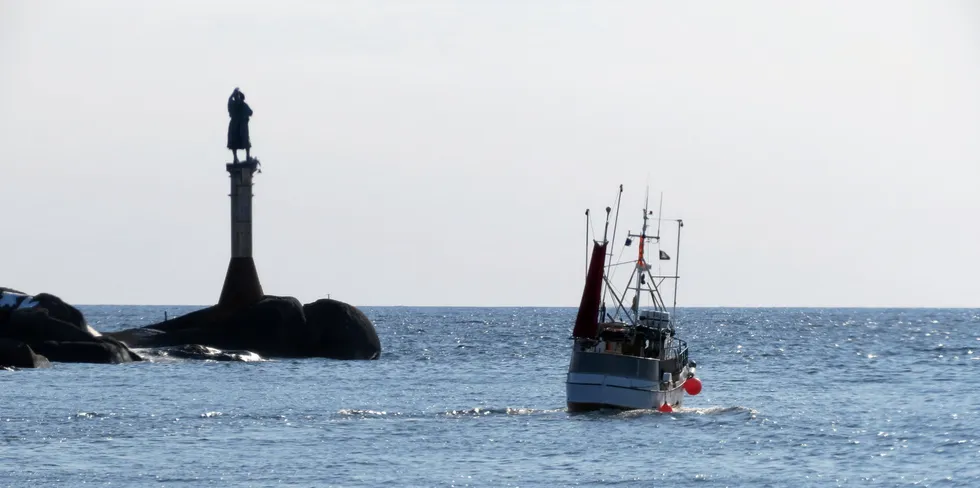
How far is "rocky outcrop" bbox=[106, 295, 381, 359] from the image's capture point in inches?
2886

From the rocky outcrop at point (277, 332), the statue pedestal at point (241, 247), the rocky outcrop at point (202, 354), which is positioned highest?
the statue pedestal at point (241, 247)

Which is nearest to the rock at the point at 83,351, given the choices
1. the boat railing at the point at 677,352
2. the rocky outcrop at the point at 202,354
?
the rocky outcrop at the point at 202,354

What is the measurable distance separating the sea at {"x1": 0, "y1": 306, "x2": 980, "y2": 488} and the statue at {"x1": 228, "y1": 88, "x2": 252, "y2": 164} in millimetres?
12791

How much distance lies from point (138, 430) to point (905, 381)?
3624 centimetres

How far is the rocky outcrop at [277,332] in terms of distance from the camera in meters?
73.3

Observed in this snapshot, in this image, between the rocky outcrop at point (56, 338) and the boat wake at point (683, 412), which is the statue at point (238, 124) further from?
the boat wake at point (683, 412)

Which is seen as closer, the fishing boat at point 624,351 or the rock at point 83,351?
the fishing boat at point 624,351

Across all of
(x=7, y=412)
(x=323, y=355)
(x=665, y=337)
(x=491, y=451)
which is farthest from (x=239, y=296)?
(x=491, y=451)

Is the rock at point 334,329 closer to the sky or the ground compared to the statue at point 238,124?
closer to the ground

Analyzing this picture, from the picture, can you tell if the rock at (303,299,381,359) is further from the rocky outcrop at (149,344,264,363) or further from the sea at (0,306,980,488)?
the sea at (0,306,980,488)

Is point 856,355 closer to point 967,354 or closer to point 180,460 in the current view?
point 967,354

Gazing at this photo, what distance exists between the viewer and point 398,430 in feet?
133

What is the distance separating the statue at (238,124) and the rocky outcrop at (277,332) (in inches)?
328

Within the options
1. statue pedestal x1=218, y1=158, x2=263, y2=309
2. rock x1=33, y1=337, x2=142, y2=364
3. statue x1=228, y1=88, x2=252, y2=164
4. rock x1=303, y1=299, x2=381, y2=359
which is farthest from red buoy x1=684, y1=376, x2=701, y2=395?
statue x1=228, y1=88, x2=252, y2=164
